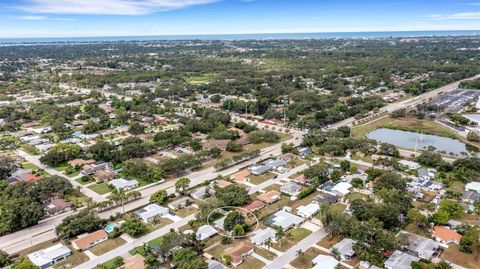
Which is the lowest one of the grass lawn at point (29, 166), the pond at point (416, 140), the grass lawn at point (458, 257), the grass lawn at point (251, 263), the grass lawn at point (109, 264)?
the pond at point (416, 140)

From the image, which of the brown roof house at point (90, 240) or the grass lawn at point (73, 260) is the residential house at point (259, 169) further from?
the grass lawn at point (73, 260)

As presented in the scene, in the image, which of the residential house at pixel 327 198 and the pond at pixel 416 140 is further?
the pond at pixel 416 140

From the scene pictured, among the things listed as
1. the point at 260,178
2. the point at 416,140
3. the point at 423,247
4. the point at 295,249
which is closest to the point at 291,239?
the point at 295,249

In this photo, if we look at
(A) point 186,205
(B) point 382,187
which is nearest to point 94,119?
(A) point 186,205

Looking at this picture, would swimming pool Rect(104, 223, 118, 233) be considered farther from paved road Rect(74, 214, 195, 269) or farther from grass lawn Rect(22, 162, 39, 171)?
grass lawn Rect(22, 162, 39, 171)

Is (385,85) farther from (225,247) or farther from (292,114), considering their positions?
(225,247)

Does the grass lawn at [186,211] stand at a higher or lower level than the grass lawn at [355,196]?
higher

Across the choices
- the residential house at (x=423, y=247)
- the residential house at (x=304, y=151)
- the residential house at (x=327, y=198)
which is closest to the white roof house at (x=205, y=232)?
the residential house at (x=327, y=198)
